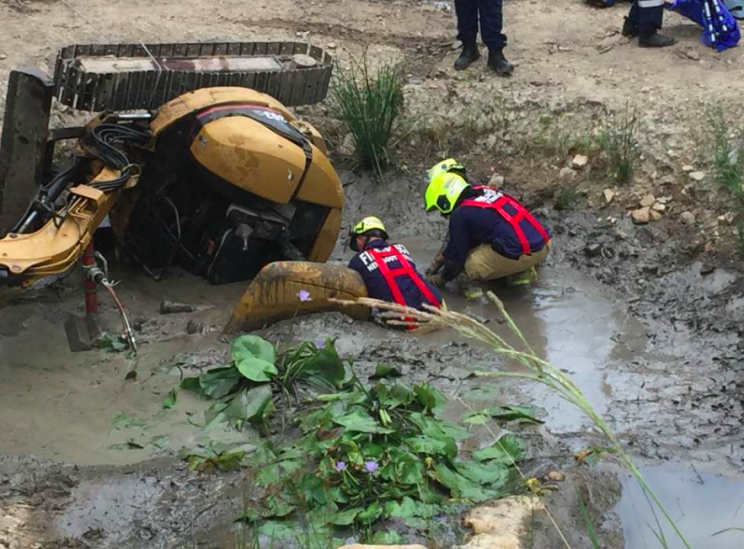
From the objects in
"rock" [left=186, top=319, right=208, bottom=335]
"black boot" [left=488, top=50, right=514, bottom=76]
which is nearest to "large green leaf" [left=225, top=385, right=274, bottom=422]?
"rock" [left=186, top=319, right=208, bottom=335]

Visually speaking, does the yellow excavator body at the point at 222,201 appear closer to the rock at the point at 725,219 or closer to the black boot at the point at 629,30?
the rock at the point at 725,219

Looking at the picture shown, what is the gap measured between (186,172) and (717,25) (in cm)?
461

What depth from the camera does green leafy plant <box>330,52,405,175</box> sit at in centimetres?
740

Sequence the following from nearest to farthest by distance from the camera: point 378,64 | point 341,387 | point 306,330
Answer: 1. point 341,387
2. point 306,330
3. point 378,64

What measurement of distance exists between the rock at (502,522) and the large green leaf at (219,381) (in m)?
1.45

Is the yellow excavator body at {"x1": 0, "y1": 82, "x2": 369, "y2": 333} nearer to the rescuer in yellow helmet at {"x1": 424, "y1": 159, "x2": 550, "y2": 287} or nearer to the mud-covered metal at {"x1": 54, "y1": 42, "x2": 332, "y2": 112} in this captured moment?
the mud-covered metal at {"x1": 54, "y1": 42, "x2": 332, "y2": 112}

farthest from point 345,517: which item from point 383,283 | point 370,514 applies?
point 383,283

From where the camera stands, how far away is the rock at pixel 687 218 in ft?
21.9

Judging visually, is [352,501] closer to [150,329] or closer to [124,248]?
[150,329]

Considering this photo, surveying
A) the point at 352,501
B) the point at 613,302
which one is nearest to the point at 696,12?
the point at 613,302

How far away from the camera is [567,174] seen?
7316 millimetres

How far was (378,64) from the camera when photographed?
848 cm

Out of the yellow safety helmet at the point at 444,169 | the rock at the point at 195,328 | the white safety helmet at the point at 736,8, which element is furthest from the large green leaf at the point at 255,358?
the white safety helmet at the point at 736,8

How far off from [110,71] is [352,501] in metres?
3.20
